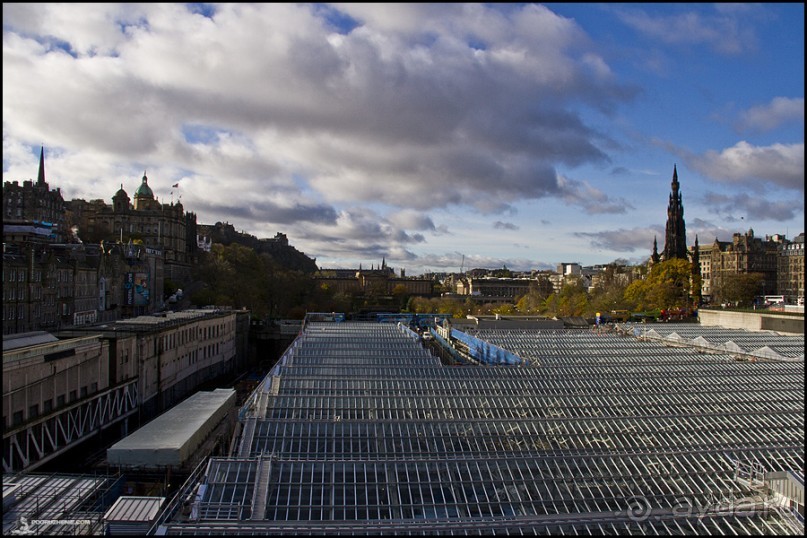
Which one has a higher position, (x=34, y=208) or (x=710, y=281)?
(x=34, y=208)

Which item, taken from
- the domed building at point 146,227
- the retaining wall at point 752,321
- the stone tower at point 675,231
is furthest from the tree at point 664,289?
the domed building at point 146,227

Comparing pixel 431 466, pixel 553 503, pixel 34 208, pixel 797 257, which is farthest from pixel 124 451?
pixel 797 257

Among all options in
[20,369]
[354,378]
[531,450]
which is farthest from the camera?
[354,378]

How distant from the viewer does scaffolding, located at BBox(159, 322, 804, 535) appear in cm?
1298

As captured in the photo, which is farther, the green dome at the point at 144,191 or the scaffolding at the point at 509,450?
the green dome at the point at 144,191

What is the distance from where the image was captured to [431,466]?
15469 millimetres

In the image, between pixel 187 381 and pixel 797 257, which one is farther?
→ pixel 797 257

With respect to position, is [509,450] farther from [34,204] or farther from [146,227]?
[146,227]

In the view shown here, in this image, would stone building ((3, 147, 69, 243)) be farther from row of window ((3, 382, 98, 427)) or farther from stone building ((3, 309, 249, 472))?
row of window ((3, 382, 98, 427))

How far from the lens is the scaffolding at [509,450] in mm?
12984

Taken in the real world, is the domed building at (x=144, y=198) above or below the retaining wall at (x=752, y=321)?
above

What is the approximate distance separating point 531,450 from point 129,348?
29328 mm

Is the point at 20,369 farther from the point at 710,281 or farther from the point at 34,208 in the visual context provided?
the point at 710,281

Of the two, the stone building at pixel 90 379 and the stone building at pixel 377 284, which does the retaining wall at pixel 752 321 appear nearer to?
the stone building at pixel 90 379
